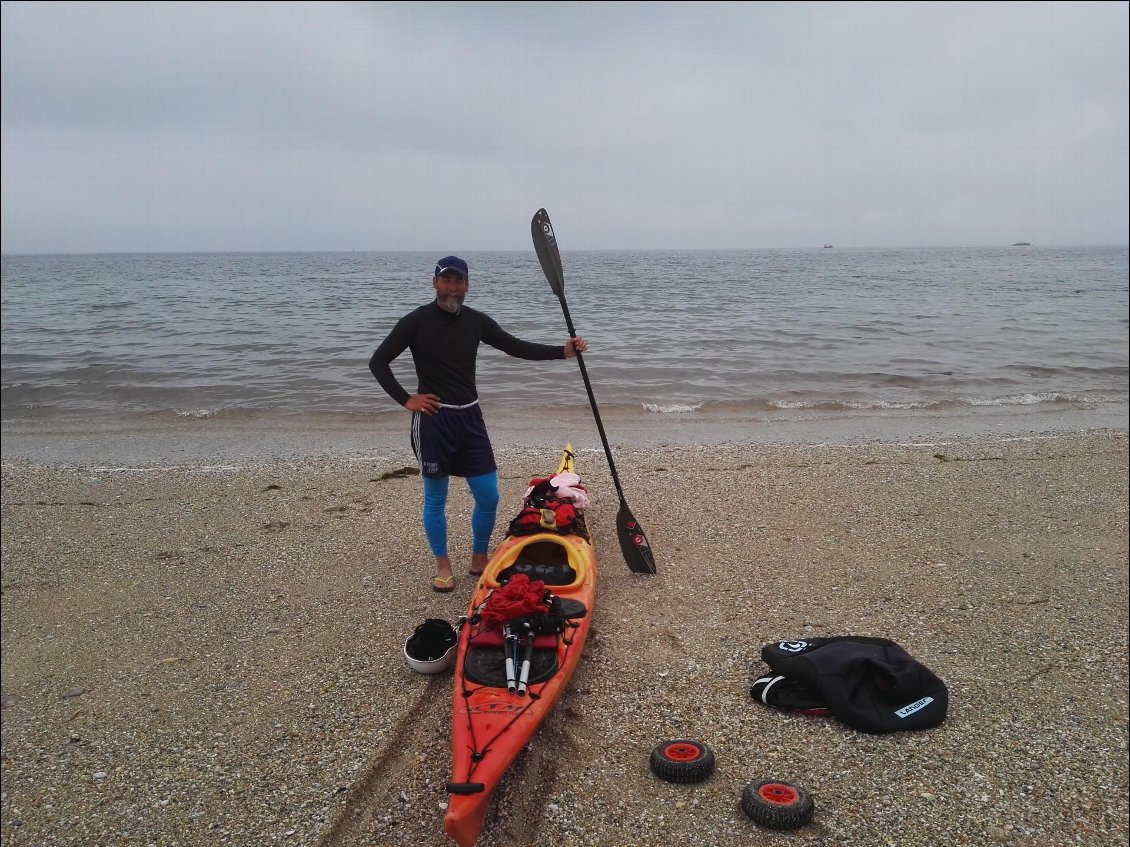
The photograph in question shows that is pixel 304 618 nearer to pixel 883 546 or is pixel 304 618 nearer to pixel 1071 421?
pixel 883 546

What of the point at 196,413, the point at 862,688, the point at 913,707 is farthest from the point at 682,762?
the point at 196,413

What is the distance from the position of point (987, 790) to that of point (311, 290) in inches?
1644

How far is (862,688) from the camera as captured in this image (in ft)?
12.3

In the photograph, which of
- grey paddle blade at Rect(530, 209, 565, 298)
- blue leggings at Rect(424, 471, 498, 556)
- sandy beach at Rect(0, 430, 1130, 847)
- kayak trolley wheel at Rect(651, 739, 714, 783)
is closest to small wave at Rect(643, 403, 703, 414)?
sandy beach at Rect(0, 430, 1130, 847)

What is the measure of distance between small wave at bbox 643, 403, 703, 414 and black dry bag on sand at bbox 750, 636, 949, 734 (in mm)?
8086

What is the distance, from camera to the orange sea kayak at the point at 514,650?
2.96m

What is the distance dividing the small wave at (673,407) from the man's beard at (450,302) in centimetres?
766

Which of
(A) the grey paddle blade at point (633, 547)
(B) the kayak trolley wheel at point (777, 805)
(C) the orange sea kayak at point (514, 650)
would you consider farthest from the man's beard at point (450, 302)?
(B) the kayak trolley wheel at point (777, 805)

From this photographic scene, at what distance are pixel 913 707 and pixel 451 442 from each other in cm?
321

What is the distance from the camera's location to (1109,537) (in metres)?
6.12

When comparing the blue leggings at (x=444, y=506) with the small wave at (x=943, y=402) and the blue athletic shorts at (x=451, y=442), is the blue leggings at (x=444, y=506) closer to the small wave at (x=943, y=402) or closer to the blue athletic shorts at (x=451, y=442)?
the blue athletic shorts at (x=451, y=442)

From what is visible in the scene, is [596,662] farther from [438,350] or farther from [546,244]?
[546,244]

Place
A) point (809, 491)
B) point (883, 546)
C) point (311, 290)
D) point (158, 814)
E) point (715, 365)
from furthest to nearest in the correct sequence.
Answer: point (311, 290), point (715, 365), point (809, 491), point (883, 546), point (158, 814)

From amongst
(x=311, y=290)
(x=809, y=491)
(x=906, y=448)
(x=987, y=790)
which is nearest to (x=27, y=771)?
(x=987, y=790)
